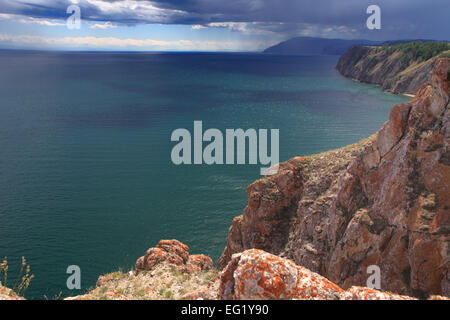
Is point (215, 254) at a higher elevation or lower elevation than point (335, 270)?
lower

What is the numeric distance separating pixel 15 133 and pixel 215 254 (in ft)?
215

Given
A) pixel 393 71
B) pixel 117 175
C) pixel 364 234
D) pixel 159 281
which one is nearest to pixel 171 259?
pixel 159 281

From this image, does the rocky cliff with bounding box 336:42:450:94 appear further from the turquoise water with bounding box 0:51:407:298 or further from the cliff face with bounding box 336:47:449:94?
the turquoise water with bounding box 0:51:407:298

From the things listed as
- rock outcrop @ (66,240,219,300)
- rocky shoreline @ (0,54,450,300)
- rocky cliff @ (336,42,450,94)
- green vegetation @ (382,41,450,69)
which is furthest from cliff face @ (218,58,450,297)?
green vegetation @ (382,41,450,69)

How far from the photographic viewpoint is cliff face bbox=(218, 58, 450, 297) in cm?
1317

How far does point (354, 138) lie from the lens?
7306 cm

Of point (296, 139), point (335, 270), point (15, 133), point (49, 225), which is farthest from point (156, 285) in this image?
point (15, 133)

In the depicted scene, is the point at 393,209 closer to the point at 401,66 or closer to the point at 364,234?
the point at 364,234

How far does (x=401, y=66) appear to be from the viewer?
158 m

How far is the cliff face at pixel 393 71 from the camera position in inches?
5285

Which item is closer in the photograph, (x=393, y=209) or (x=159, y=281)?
(x=393, y=209)

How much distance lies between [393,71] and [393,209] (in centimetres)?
17711

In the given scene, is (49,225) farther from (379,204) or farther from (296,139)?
(296,139)

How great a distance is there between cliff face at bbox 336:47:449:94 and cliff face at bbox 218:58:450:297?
130 m
